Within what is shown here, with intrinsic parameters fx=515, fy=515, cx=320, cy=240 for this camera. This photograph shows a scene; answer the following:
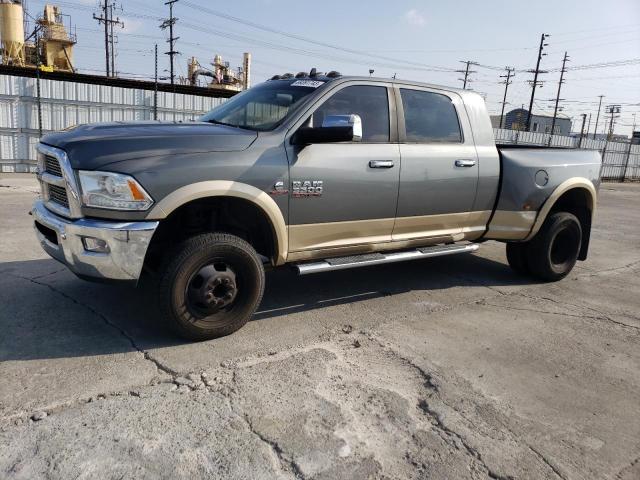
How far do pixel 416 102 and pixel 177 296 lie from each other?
9.30 feet

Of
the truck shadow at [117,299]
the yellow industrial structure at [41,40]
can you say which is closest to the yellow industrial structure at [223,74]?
the yellow industrial structure at [41,40]

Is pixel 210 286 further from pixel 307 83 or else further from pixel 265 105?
pixel 307 83

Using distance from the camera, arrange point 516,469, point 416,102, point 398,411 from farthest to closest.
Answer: point 416,102
point 398,411
point 516,469

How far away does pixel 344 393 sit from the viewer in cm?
313

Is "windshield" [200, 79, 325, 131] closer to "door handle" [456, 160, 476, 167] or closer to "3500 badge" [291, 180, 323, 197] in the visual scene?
"3500 badge" [291, 180, 323, 197]

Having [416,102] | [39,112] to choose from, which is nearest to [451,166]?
[416,102]

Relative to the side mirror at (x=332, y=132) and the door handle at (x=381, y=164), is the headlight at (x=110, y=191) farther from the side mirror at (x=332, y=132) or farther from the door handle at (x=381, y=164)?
the door handle at (x=381, y=164)

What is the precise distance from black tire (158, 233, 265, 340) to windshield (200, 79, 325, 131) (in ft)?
3.54

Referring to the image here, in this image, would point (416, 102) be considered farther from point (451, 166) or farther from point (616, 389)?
point (616, 389)

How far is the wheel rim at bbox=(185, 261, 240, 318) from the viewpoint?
3633mm

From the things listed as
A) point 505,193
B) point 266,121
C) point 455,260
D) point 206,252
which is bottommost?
point 455,260

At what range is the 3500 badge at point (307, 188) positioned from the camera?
3.93 meters

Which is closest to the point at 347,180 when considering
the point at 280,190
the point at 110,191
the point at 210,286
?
the point at 280,190

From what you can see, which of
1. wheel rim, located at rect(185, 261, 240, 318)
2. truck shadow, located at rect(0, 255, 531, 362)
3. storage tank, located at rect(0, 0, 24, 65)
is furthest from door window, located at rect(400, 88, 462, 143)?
storage tank, located at rect(0, 0, 24, 65)
